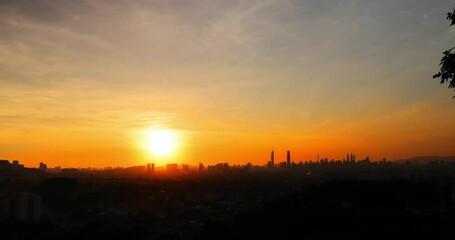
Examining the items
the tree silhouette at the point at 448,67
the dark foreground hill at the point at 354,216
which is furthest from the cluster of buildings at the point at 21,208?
the tree silhouette at the point at 448,67

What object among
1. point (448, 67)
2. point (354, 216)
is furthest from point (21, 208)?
point (448, 67)

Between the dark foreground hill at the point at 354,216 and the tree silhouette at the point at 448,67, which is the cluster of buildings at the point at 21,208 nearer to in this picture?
the dark foreground hill at the point at 354,216

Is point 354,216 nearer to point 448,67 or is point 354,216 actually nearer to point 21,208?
point 448,67

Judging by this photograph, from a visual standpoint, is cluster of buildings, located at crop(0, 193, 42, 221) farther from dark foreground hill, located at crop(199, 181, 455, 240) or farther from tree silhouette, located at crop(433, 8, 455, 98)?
tree silhouette, located at crop(433, 8, 455, 98)

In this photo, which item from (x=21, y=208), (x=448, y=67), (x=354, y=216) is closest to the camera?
(x=448, y=67)

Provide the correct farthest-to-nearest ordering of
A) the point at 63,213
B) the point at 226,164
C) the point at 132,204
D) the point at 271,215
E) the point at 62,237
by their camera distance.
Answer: the point at 226,164 < the point at 132,204 < the point at 63,213 < the point at 271,215 < the point at 62,237

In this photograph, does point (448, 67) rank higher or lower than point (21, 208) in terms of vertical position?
higher

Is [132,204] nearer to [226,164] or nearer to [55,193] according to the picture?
[55,193]

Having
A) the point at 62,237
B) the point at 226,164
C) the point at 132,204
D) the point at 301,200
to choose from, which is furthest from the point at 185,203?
the point at 226,164

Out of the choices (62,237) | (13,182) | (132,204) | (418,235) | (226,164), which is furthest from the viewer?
(226,164)

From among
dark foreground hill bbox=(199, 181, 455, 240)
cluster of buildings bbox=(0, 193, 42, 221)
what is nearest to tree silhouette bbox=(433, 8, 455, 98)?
dark foreground hill bbox=(199, 181, 455, 240)

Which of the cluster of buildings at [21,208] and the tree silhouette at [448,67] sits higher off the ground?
the tree silhouette at [448,67]
